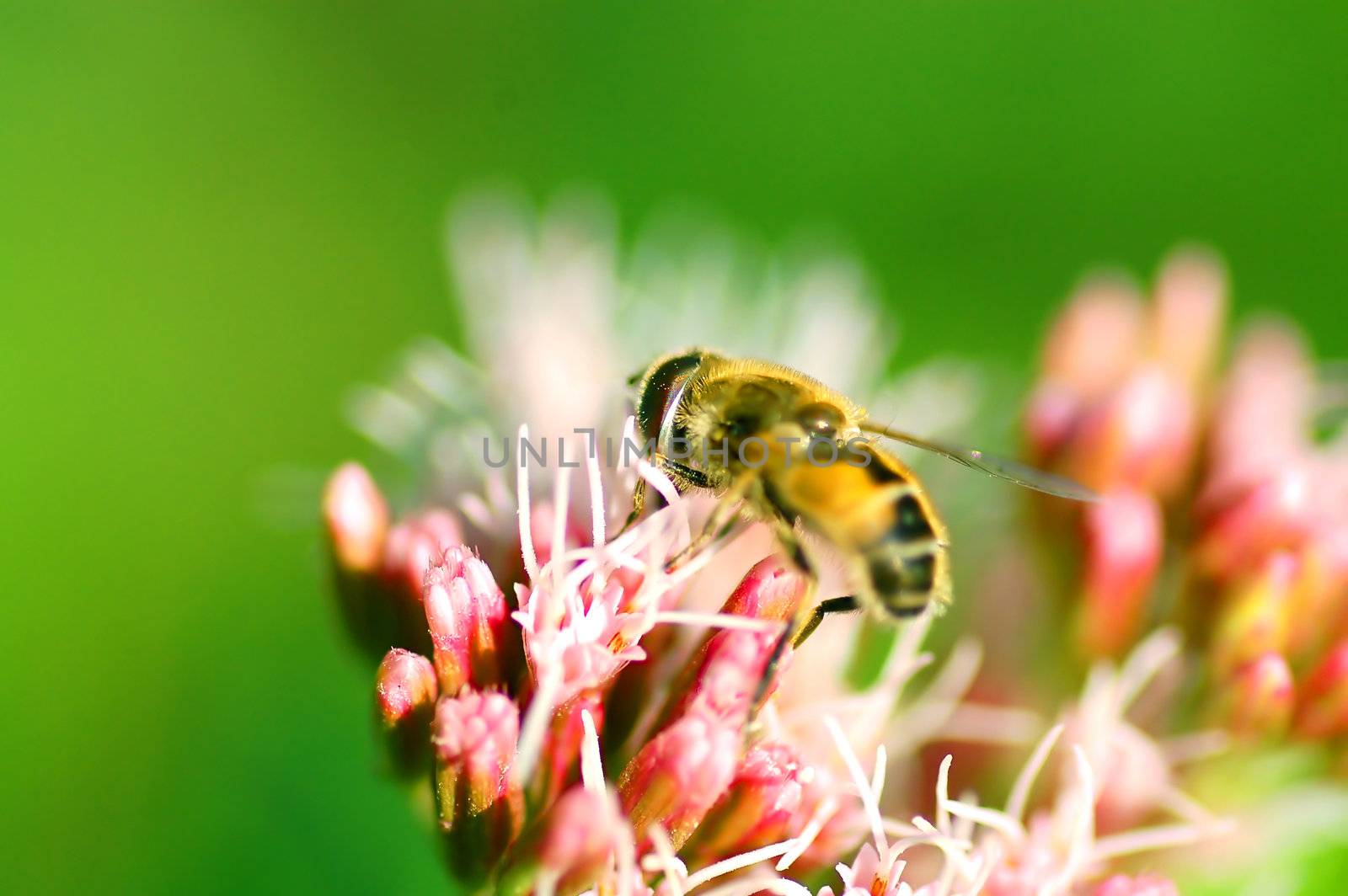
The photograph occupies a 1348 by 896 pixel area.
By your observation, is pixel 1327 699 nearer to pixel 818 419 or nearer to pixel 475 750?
pixel 818 419

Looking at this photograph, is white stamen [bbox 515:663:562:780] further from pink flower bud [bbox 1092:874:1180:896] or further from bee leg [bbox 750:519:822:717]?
pink flower bud [bbox 1092:874:1180:896]

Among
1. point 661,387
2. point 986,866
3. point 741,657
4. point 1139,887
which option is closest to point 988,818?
point 986,866

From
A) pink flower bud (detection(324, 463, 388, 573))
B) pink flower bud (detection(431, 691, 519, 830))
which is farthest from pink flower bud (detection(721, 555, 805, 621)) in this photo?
pink flower bud (detection(324, 463, 388, 573))

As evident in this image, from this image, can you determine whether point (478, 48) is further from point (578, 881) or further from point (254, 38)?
point (578, 881)

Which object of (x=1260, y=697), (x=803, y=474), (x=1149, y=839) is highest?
(x=803, y=474)

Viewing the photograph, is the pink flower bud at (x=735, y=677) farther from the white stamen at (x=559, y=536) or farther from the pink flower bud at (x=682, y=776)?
the white stamen at (x=559, y=536)

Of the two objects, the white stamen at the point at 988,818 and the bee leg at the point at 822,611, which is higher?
the bee leg at the point at 822,611

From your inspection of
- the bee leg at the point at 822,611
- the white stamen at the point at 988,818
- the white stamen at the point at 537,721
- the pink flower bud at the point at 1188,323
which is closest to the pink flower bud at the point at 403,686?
the white stamen at the point at 537,721
